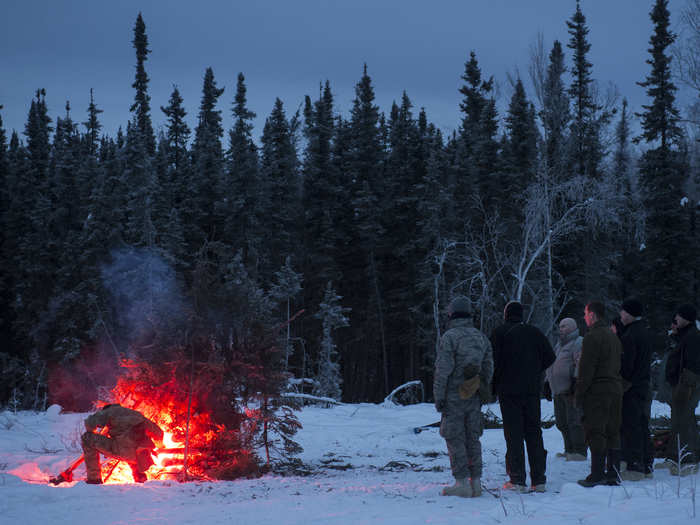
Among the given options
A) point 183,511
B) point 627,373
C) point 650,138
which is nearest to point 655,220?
point 650,138

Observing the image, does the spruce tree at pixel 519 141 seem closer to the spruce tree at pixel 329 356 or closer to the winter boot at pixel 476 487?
the spruce tree at pixel 329 356

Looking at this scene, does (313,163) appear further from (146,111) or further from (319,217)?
(146,111)

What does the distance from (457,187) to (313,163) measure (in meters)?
9.98

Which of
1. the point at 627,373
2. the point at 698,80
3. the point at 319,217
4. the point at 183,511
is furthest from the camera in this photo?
the point at 319,217

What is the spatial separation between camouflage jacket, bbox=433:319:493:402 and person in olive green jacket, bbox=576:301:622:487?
1.14 m

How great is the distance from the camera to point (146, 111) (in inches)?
2168

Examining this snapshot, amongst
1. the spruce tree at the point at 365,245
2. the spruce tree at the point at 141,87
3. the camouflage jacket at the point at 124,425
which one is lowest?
the camouflage jacket at the point at 124,425

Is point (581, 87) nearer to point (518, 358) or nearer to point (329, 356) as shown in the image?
point (329, 356)

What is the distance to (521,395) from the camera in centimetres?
773

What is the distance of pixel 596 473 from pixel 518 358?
154 cm

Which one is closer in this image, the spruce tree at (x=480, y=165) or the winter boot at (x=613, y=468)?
the winter boot at (x=613, y=468)

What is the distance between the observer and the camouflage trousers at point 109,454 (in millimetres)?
9070

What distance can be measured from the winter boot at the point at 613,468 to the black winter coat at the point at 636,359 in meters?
1.01

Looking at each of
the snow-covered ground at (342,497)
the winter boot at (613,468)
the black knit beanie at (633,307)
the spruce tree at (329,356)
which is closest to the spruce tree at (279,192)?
the spruce tree at (329,356)
